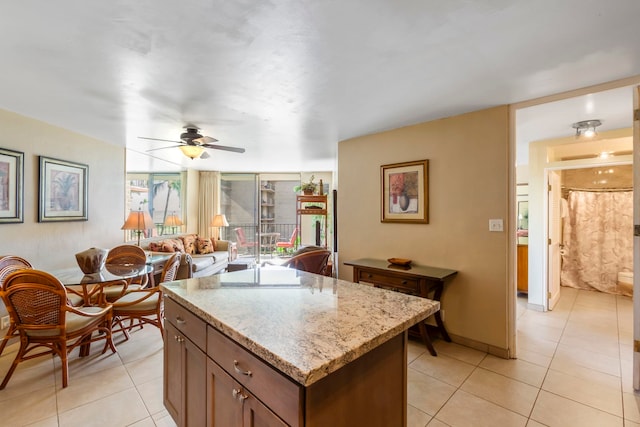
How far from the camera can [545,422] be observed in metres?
1.81

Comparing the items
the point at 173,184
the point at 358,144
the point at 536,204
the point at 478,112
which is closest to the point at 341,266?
the point at 358,144

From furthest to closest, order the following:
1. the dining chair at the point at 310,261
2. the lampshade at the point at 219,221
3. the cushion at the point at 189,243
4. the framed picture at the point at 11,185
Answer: the lampshade at the point at 219,221, the cushion at the point at 189,243, the dining chair at the point at 310,261, the framed picture at the point at 11,185

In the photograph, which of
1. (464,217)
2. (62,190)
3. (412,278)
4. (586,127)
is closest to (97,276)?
(62,190)

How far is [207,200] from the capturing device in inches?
275

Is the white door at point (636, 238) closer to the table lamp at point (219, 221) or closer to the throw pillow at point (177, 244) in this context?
the throw pillow at point (177, 244)

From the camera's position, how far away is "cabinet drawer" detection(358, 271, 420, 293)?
9.18 ft

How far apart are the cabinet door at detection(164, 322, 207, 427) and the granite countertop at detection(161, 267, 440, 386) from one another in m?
0.22

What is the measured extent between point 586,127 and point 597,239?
287cm

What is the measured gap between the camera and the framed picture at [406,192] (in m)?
3.18

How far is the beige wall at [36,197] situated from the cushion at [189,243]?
1432 millimetres

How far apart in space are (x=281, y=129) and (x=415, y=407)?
10.2ft

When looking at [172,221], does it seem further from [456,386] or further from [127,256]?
[456,386]

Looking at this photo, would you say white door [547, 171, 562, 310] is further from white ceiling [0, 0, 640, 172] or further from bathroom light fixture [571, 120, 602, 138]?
white ceiling [0, 0, 640, 172]

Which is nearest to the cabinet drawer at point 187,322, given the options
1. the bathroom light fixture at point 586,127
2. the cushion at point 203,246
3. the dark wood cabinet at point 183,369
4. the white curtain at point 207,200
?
the dark wood cabinet at point 183,369
